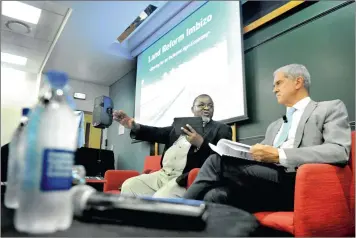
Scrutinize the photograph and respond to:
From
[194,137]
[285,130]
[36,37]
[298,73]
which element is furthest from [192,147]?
[36,37]

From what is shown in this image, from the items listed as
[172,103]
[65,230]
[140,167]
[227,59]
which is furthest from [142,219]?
[227,59]

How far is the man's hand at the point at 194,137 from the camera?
44.9 inches

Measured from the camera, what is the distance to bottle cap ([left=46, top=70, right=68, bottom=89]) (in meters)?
0.35

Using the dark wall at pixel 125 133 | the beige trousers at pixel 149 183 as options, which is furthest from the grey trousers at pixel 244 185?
the beige trousers at pixel 149 183

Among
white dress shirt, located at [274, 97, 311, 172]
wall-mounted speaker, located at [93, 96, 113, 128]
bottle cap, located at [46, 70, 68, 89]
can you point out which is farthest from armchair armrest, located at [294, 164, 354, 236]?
bottle cap, located at [46, 70, 68, 89]

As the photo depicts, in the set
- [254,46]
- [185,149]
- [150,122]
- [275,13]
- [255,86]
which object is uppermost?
[275,13]

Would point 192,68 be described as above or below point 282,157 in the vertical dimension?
above

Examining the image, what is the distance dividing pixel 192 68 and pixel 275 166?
542 millimetres

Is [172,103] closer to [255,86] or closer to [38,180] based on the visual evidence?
[255,86]

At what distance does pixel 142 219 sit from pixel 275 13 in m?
1.38

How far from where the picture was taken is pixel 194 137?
1.14 m

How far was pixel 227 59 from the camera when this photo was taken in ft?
4.18

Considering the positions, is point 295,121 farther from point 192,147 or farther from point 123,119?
point 123,119

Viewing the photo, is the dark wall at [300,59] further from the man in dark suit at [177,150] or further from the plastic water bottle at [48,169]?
the plastic water bottle at [48,169]
